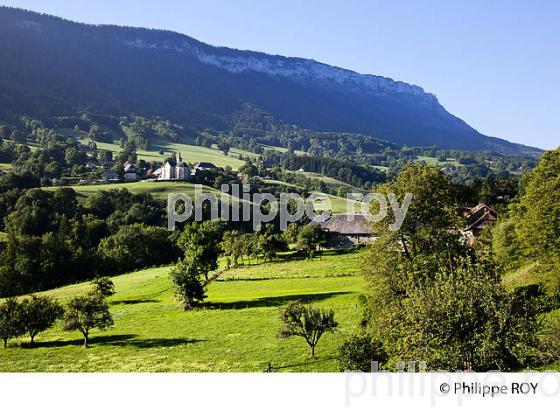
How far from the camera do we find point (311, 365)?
84.6 feet

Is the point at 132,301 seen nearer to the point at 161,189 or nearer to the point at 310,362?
the point at 310,362

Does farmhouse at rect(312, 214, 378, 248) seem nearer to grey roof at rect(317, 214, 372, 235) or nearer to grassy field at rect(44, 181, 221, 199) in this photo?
grey roof at rect(317, 214, 372, 235)

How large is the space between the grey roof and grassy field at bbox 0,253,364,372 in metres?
25.7

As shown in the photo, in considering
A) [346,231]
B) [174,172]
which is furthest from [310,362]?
[174,172]

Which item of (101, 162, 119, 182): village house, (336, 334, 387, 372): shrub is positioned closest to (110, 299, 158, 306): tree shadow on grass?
(336, 334, 387, 372): shrub

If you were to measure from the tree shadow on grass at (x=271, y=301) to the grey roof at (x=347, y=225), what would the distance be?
124 feet

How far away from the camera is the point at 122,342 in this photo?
33.4m

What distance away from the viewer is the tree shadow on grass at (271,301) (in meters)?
42.1

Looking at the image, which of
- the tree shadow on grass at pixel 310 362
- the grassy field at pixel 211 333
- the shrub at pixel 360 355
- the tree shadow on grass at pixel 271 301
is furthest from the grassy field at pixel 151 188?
the shrub at pixel 360 355

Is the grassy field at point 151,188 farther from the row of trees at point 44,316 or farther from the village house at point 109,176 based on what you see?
the row of trees at point 44,316

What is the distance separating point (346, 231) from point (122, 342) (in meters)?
54.7

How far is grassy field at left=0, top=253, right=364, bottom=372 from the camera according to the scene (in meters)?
27.3
